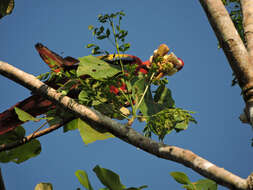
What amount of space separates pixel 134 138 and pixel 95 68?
22 cm

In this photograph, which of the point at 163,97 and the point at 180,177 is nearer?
the point at 180,177

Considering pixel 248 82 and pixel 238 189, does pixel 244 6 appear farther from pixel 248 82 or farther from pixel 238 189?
pixel 238 189

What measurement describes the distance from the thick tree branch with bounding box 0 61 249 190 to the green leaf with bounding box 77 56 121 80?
78 millimetres

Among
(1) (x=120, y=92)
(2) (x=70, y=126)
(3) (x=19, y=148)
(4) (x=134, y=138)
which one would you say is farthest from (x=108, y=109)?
(3) (x=19, y=148)

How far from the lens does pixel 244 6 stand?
685 millimetres

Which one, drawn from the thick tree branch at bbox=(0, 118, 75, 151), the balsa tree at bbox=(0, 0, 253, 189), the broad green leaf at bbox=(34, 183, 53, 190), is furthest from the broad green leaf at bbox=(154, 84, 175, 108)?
the broad green leaf at bbox=(34, 183, 53, 190)

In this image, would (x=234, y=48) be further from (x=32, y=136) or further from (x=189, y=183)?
(x=32, y=136)

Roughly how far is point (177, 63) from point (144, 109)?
0.24 m

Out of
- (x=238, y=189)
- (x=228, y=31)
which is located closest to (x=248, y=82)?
(x=228, y=31)

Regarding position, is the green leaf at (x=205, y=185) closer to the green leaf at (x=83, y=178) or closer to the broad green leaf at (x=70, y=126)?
the green leaf at (x=83, y=178)

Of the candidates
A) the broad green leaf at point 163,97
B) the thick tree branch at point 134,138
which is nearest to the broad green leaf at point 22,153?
the thick tree branch at point 134,138

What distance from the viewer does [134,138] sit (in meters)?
0.45

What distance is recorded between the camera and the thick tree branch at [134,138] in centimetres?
34

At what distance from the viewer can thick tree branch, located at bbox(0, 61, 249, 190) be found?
342 mm
